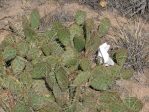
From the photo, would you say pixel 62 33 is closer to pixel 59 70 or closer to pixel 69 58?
pixel 69 58

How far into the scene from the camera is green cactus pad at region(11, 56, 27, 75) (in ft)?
9.64

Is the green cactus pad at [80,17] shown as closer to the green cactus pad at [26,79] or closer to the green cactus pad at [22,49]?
the green cactus pad at [22,49]

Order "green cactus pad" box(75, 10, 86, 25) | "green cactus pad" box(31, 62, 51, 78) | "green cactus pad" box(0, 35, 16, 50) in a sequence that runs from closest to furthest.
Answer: "green cactus pad" box(31, 62, 51, 78) < "green cactus pad" box(0, 35, 16, 50) < "green cactus pad" box(75, 10, 86, 25)

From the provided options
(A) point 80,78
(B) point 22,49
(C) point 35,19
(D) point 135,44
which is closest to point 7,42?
(B) point 22,49

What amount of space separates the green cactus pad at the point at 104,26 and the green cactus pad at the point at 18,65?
0.60 m

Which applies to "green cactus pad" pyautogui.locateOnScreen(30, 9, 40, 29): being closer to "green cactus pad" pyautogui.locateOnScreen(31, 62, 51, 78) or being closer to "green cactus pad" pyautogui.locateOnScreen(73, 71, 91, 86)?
"green cactus pad" pyautogui.locateOnScreen(31, 62, 51, 78)

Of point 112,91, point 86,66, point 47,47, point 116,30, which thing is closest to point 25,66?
point 47,47

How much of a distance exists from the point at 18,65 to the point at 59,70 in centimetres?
32

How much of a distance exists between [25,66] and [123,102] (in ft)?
2.26

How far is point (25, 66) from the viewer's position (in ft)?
9.74

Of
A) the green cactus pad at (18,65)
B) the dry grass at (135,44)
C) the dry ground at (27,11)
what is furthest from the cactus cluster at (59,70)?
the dry ground at (27,11)

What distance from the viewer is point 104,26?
3.17 metres

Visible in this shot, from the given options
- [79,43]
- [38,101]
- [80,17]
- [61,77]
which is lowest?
[38,101]

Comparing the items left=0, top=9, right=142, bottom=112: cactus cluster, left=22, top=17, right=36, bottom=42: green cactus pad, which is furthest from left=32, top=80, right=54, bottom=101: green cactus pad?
left=22, top=17, right=36, bottom=42: green cactus pad
